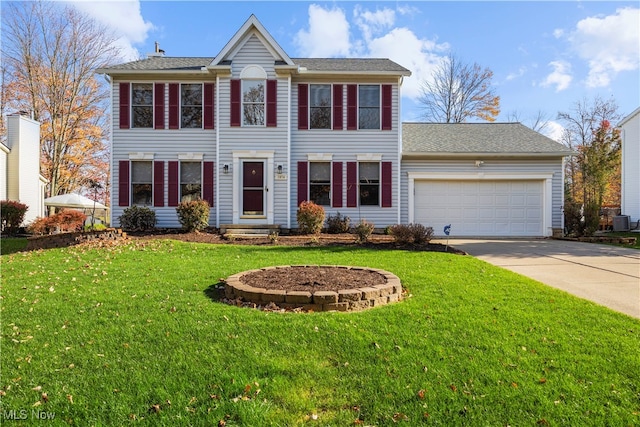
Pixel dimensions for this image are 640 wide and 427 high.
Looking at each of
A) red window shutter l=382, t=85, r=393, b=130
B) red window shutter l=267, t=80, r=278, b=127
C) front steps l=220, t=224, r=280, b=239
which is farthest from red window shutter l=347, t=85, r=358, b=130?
front steps l=220, t=224, r=280, b=239

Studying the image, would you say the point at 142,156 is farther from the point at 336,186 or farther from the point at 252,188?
the point at 336,186

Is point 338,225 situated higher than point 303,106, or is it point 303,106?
point 303,106

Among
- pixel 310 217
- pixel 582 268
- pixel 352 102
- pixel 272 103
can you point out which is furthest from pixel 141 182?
pixel 582 268

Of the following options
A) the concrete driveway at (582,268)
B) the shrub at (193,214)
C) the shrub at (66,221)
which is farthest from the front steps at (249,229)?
the shrub at (66,221)

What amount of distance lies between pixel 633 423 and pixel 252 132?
1312cm

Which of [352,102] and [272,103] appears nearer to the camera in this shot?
[272,103]

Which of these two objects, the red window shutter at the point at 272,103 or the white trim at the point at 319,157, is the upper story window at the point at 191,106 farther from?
the white trim at the point at 319,157

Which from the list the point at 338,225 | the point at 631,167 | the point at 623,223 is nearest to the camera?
the point at 338,225

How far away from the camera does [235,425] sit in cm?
Answer: 255

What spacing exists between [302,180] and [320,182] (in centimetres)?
69

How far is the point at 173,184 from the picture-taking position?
14.5 m

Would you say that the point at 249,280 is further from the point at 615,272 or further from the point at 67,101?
the point at 67,101

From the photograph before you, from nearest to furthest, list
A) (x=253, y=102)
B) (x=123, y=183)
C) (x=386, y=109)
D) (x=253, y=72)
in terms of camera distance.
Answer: (x=253, y=72)
(x=253, y=102)
(x=123, y=183)
(x=386, y=109)

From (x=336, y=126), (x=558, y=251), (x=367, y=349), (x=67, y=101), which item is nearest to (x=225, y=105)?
(x=336, y=126)
